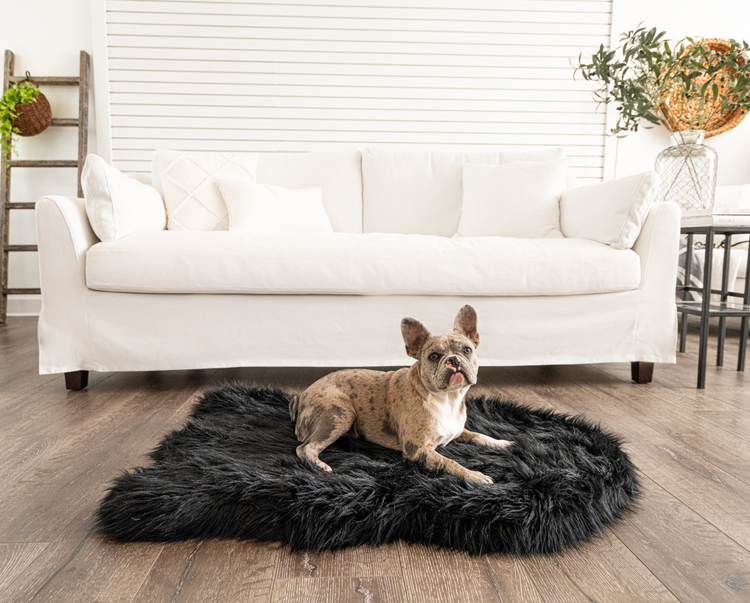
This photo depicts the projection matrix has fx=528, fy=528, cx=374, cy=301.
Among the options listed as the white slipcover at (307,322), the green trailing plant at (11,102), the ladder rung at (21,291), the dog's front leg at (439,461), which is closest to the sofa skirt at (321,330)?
the white slipcover at (307,322)

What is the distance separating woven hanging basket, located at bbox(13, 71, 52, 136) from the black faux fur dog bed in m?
3.26

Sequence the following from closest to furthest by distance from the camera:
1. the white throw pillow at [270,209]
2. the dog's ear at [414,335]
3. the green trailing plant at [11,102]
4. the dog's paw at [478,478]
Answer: the dog's paw at [478,478]
the dog's ear at [414,335]
the white throw pillow at [270,209]
the green trailing plant at [11,102]

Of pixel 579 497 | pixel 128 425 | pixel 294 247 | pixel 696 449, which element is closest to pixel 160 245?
pixel 294 247

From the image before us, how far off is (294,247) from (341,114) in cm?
213

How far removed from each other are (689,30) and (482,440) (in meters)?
3.98

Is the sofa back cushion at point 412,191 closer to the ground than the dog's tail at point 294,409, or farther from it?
farther from it

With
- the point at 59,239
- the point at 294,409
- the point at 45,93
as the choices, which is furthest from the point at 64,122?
the point at 294,409

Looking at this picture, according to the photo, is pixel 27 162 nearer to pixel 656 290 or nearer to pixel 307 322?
→ pixel 307 322

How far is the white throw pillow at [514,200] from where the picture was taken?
2422 millimetres

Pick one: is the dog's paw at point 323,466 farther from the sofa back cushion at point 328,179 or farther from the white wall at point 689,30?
the white wall at point 689,30

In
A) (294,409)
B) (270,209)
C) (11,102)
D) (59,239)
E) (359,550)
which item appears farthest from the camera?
(11,102)

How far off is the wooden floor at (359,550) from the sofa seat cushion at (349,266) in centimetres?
47

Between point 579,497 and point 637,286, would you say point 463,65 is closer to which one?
point 637,286

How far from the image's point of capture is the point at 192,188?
2.39 metres
